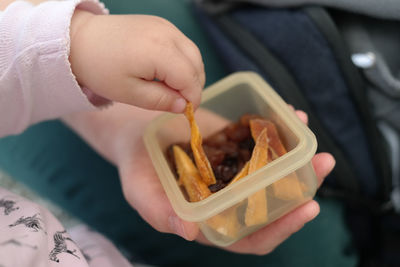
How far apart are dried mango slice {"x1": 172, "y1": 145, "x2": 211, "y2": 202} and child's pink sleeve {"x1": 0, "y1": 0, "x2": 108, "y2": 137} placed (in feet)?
0.43

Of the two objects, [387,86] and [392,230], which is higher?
[387,86]

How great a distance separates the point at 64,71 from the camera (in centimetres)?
44

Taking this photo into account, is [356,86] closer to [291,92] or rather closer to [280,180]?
[291,92]

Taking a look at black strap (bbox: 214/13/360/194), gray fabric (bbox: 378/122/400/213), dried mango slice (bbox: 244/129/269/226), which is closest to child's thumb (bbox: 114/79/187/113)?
dried mango slice (bbox: 244/129/269/226)

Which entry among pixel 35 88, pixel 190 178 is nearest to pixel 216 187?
pixel 190 178

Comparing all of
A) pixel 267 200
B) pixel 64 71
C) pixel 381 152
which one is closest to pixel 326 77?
pixel 381 152

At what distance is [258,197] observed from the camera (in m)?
0.45

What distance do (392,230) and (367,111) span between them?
0.72ft

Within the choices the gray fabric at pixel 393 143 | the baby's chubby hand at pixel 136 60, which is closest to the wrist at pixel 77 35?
the baby's chubby hand at pixel 136 60

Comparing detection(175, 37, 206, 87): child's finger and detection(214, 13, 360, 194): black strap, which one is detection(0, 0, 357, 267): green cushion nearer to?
detection(214, 13, 360, 194): black strap

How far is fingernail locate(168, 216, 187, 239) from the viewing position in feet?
1.50

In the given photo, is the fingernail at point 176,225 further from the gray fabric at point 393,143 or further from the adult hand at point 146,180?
the gray fabric at point 393,143

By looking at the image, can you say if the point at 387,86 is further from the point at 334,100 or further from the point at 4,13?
the point at 4,13

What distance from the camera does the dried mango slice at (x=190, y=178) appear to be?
1.53ft
